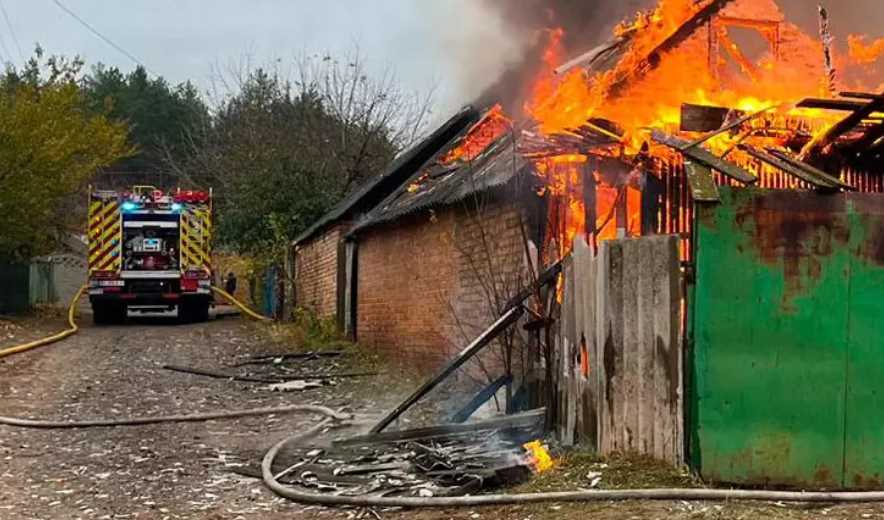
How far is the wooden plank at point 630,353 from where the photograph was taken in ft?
18.0

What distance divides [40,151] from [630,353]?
54.9 feet

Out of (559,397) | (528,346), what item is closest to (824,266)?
(559,397)

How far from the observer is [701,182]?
17.0ft

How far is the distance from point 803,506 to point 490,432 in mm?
2770

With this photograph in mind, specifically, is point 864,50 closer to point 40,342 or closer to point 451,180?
point 451,180

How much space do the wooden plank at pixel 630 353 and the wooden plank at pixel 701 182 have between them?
574 millimetres

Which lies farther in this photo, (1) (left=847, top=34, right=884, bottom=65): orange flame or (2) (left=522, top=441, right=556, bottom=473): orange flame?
(1) (left=847, top=34, right=884, bottom=65): orange flame

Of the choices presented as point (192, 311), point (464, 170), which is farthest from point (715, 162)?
point (192, 311)

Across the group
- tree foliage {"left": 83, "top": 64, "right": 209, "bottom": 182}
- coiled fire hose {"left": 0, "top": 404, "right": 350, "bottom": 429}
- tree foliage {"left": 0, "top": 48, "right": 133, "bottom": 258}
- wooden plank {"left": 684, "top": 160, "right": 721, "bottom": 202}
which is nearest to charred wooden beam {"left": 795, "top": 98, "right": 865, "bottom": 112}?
wooden plank {"left": 684, "top": 160, "right": 721, "bottom": 202}

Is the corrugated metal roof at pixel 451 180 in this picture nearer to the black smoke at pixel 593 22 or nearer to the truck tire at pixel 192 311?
the black smoke at pixel 593 22

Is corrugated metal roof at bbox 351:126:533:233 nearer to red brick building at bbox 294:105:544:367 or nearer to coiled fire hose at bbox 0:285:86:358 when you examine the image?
red brick building at bbox 294:105:544:367

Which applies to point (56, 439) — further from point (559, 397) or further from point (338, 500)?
point (559, 397)

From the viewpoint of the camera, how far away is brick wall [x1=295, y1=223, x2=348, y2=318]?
18453mm

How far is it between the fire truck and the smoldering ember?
766cm
